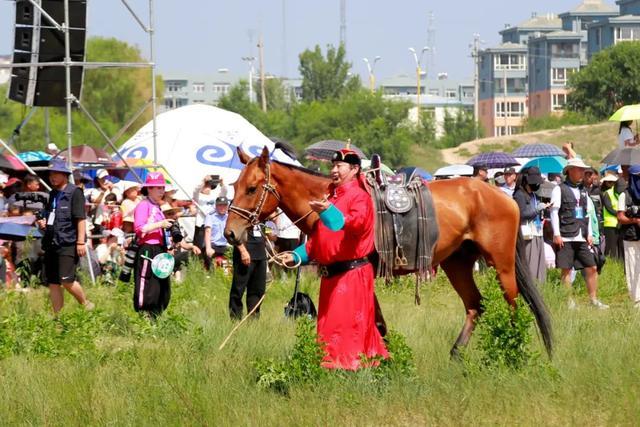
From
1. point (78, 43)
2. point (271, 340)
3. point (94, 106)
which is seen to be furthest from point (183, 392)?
point (94, 106)

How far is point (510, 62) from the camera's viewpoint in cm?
17425

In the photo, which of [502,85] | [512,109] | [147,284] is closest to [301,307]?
[147,284]

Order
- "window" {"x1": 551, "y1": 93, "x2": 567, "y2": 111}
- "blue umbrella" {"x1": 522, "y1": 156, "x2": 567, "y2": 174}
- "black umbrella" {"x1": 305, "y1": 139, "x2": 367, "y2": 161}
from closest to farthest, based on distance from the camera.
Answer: "black umbrella" {"x1": 305, "y1": 139, "x2": 367, "y2": 161}, "blue umbrella" {"x1": 522, "y1": 156, "x2": 567, "y2": 174}, "window" {"x1": 551, "y1": 93, "x2": 567, "y2": 111}

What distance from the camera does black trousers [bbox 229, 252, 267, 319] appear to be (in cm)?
1318

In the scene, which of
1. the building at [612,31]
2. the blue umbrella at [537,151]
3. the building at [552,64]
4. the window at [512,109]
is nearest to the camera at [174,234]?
the blue umbrella at [537,151]

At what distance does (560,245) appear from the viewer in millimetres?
16109

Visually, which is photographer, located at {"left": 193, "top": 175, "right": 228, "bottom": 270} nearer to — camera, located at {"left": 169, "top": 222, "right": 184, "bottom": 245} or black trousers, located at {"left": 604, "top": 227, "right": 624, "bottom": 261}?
camera, located at {"left": 169, "top": 222, "right": 184, "bottom": 245}

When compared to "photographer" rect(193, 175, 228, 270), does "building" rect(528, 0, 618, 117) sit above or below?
above

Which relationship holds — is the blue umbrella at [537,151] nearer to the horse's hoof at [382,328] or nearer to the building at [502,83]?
the horse's hoof at [382,328]

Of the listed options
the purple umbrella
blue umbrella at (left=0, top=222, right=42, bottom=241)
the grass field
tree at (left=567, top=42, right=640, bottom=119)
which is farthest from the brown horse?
tree at (left=567, top=42, right=640, bottom=119)

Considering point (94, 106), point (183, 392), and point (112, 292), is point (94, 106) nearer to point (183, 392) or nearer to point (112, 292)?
point (112, 292)

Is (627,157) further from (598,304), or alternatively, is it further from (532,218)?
(598,304)

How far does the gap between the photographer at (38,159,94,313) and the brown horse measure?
3654 mm

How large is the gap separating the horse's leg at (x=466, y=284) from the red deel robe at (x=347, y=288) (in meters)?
2.14
